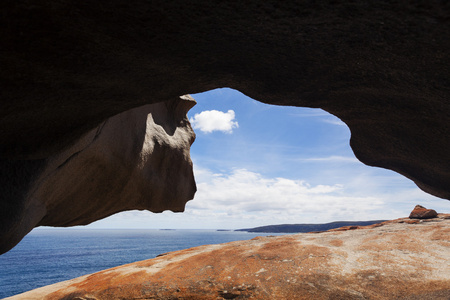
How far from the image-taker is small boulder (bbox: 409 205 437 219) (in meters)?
20.1

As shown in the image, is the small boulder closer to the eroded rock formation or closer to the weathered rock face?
the weathered rock face

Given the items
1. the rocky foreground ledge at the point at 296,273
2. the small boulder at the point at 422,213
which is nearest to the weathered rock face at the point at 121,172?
the rocky foreground ledge at the point at 296,273

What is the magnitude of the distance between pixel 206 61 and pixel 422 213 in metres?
22.8

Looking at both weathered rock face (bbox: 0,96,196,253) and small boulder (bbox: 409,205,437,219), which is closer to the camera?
weathered rock face (bbox: 0,96,196,253)

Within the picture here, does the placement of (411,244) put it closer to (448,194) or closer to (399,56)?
(448,194)

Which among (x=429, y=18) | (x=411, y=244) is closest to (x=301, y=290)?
(x=411, y=244)

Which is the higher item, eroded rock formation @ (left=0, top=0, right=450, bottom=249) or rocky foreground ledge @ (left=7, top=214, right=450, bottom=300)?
eroded rock formation @ (left=0, top=0, right=450, bottom=249)

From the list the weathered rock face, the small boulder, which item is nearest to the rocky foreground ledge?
the weathered rock face

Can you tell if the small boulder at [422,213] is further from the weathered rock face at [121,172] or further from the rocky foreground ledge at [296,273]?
the weathered rock face at [121,172]

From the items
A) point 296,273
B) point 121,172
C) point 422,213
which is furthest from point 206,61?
point 422,213

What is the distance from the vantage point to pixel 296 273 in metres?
9.86

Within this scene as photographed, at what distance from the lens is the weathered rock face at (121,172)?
8.17m

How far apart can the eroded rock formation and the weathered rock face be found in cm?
240

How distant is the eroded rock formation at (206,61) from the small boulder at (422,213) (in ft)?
60.6
